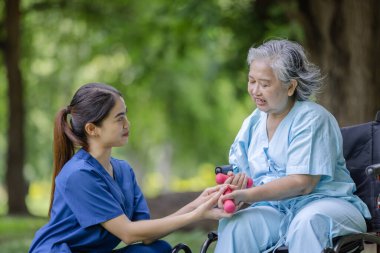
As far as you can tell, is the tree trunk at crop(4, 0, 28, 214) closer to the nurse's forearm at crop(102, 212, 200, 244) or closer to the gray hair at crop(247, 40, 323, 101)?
the gray hair at crop(247, 40, 323, 101)

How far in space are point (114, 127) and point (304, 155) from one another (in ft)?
2.92

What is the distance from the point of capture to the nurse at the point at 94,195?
3.39 meters

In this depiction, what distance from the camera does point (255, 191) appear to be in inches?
136

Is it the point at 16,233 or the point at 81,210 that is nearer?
the point at 81,210

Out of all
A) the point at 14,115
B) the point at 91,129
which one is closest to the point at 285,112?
the point at 91,129

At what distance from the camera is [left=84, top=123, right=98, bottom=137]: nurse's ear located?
11.6 feet

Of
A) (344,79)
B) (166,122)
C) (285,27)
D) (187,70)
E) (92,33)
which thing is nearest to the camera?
(344,79)

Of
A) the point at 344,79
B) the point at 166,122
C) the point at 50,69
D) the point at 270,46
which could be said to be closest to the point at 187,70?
the point at 166,122

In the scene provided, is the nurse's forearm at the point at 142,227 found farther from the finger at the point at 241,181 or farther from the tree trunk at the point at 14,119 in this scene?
the tree trunk at the point at 14,119

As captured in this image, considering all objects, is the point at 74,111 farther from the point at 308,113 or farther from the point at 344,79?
the point at 344,79

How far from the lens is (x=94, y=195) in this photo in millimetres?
3393

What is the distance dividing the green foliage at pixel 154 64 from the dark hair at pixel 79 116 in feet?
17.2

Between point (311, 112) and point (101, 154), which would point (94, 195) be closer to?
point (101, 154)

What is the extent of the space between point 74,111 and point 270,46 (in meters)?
1.00
